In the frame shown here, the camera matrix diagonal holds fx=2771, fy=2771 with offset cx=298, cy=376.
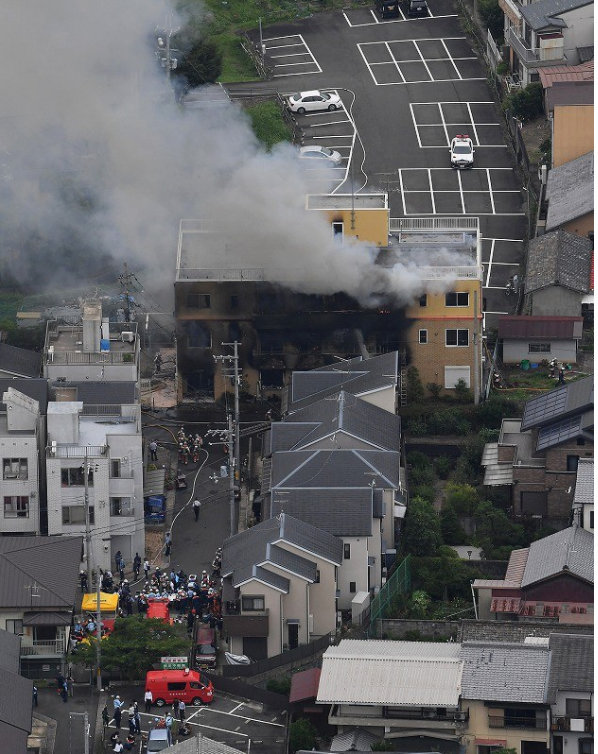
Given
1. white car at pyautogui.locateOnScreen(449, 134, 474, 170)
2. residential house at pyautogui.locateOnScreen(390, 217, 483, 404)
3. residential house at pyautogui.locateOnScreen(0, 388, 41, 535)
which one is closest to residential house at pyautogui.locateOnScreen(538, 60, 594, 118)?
white car at pyautogui.locateOnScreen(449, 134, 474, 170)

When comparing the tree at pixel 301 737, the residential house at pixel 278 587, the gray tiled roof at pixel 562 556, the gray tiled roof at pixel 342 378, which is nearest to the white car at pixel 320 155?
the gray tiled roof at pixel 342 378

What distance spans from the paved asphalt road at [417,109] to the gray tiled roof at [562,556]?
844 inches

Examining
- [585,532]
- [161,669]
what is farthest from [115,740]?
[585,532]

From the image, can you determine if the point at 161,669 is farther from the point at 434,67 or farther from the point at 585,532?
the point at 434,67

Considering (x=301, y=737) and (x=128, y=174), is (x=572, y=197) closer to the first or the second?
(x=128, y=174)

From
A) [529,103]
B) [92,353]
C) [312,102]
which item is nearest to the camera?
→ [92,353]

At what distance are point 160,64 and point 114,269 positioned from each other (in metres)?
9.90

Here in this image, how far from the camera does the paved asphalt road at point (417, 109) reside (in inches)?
5113

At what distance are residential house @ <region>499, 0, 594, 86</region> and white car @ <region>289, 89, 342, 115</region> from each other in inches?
380

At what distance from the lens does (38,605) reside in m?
98.2

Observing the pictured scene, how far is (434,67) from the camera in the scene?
14238 centimetres

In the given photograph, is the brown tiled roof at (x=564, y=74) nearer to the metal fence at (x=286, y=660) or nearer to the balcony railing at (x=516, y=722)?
the metal fence at (x=286, y=660)

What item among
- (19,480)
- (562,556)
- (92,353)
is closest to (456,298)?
(92,353)

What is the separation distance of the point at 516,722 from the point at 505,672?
181 cm
